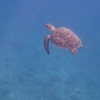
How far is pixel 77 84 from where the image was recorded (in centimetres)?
1254

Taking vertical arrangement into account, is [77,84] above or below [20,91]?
above

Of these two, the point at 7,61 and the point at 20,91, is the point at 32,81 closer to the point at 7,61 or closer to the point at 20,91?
the point at 20,91

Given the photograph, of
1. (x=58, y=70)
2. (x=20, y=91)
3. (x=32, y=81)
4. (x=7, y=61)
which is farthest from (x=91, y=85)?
(x=7, y=61)

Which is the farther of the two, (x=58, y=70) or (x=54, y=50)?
(x=54, y=50)

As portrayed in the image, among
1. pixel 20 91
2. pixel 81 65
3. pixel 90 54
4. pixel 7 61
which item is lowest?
pixel 20 91

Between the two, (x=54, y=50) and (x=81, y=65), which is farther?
(x=54, y=50)

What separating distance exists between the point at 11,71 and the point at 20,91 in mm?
2098

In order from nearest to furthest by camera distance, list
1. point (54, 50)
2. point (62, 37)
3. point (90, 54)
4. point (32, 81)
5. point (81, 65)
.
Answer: point (62, 37) → point (32, 81) → point (81, 65) → point (54, 50) → point (90, 54)

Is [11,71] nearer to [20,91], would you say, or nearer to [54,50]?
[20,91]

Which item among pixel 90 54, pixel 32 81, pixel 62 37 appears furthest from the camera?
pixel 90 54

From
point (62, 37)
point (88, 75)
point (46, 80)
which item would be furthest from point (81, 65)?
point (62, 37)

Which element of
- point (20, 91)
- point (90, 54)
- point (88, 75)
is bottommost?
point (20, 91)

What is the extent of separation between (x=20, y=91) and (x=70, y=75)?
4267mm

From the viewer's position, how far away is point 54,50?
698 inches
